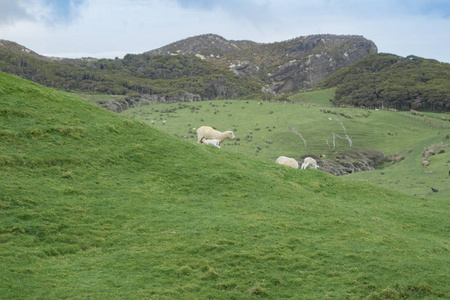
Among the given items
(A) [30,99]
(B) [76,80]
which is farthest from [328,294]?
(B) [76,80]

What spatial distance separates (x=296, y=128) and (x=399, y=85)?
54.0 meters

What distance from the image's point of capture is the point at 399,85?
10988 cm

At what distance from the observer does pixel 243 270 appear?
10891mm

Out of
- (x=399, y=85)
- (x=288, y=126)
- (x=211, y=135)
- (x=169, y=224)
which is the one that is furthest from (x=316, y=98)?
(x=169, y=224)

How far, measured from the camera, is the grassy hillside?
10.3m

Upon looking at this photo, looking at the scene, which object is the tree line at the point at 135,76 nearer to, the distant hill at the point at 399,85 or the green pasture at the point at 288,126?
the distant hill at the point at 399,85

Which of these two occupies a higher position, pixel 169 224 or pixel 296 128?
pixel 169 224

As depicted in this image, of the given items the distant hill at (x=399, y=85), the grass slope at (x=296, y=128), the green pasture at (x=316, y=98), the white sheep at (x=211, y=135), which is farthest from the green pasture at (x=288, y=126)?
the green pasture at (x=316, y=98)

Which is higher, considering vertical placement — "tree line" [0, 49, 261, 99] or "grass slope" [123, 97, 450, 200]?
"tree line" [0, 49, 261, 99]

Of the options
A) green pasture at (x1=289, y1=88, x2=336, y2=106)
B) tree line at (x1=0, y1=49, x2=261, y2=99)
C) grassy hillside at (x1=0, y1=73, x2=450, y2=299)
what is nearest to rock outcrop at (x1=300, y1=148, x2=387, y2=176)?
grassy hillside at (x1=0, y1=73, x2=450, y2=299)

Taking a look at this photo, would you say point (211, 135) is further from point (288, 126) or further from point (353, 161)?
point (288, 126)

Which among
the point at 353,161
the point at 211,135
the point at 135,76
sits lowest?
the point at 353,161

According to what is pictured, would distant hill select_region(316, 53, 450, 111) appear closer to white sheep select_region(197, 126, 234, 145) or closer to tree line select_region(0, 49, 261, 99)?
tree line select_region(0, 49, 261, 99)

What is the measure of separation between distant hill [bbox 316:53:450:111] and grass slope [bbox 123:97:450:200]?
56.9 ft
